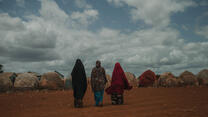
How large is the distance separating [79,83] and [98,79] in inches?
36.8

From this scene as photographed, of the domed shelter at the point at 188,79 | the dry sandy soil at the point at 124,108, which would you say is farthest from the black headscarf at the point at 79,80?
the domed shelter at the point at 188,79

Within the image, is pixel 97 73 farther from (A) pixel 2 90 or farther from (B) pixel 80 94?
(A) pixel 2 90

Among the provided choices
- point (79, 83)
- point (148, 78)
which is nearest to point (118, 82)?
point (79, 83)

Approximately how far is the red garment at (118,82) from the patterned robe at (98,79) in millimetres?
529

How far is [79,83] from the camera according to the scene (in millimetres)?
9273

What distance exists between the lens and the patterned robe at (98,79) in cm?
909

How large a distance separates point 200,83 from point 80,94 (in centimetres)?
1787

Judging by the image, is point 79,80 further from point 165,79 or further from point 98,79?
point 165,79

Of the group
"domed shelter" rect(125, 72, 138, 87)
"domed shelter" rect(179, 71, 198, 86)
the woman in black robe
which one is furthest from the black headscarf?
"domed shelter" rect(125, 72, 138, 87)

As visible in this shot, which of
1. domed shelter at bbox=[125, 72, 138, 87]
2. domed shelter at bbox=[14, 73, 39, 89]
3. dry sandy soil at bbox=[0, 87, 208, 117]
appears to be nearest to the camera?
dry sandy soil at bbox=[0, 87, 208, 117]

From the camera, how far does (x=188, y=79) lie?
21.6 meters

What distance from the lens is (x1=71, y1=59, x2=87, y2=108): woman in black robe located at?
30.0ft

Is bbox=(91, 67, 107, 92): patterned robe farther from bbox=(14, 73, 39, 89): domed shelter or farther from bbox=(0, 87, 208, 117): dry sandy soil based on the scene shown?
bbox=(14, 73, 39, 89): domed shelter

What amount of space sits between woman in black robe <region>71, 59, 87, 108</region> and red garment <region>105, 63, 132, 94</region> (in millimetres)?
1191
